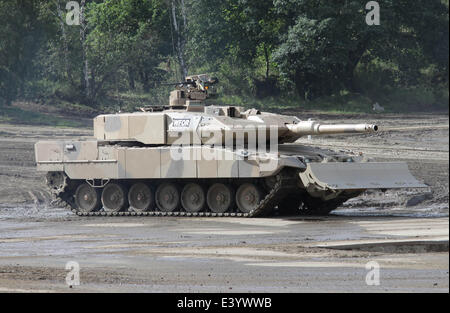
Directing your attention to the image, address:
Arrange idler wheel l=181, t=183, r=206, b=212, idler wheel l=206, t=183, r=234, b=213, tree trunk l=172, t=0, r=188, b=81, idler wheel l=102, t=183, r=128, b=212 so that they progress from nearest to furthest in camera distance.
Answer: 1. idler wheel l=206, t=183, r=234, b=213
2. idler wheel l=181, t=183, r=206, b=212
3. idler wheel l=102, t=183, r=128, b=212
4. tree trunk l=172, t=0, r=188, b=81

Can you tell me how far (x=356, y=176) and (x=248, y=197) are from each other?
8.24 ft

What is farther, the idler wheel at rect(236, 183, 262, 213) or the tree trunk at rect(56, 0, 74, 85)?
the tree trunk at rect(56, 0, 74, 85)

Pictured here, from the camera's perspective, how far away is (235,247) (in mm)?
15117

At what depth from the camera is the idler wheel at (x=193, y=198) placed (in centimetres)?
2216

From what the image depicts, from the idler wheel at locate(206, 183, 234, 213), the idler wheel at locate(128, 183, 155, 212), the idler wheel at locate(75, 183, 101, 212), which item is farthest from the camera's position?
the idler wheel at locate(75, 183, 101, 212)

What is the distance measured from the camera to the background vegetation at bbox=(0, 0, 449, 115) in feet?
123

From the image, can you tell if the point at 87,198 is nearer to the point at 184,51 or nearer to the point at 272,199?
the point at 272,199

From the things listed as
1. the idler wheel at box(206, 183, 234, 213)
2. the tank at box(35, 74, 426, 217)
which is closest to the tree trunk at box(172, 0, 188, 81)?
the tank at box(35, 74, 426, 217)

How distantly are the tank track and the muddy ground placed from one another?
0.41 m

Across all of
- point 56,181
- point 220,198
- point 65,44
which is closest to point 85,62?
point 65,44

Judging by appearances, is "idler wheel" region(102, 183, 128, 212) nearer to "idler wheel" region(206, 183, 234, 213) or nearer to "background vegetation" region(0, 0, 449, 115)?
"idler wheel" region(206, 183, 234, 213)

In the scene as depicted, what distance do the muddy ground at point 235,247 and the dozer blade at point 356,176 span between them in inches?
27.6

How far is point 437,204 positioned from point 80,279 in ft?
43.0

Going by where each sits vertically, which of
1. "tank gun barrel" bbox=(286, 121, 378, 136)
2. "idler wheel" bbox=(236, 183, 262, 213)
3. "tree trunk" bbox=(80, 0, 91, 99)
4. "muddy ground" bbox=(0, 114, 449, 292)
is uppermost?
"tree trunk" bbox=(80, 0, 91, 99)
